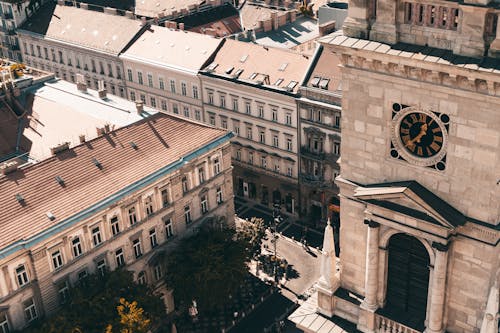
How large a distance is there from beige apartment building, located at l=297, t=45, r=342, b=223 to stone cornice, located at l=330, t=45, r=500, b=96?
54.9 m

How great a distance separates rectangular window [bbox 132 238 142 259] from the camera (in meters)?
70.4

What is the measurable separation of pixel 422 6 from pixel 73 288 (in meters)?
46.8

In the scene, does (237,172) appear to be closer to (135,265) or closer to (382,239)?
(135,265)

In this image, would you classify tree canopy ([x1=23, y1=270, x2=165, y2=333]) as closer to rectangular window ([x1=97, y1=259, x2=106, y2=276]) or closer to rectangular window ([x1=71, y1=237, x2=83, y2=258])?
rectangular window ([x1=97, y1=259, x2=106, y2=276])

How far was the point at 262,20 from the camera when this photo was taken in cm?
12425

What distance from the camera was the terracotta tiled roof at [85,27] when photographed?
119 meters

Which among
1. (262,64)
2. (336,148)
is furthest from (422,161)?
(262,64)

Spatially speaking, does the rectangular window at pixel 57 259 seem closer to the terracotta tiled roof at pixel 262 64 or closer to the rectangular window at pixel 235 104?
the terracotta tiled roof at pixel 262 64

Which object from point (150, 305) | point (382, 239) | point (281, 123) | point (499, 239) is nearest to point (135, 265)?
point (150, 305)

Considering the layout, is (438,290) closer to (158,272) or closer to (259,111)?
(158,272)

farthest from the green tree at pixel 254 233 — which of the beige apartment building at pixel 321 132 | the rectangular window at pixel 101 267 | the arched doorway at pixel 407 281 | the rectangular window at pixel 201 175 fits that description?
the arched doorway at pixel 407 281

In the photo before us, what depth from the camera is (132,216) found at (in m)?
69.1

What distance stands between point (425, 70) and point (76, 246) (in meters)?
44.2

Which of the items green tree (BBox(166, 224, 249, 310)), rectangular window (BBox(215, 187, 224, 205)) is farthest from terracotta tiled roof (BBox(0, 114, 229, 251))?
green tree (BBox(166, 224, 249, 310))
